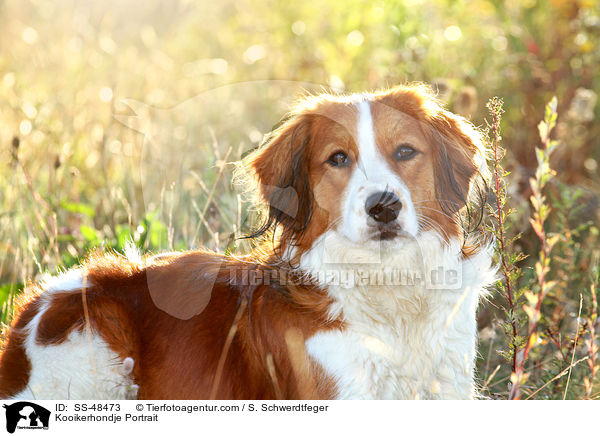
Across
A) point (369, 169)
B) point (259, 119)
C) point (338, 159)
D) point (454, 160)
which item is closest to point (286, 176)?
point (338, 159)

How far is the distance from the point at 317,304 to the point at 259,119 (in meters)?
4.55

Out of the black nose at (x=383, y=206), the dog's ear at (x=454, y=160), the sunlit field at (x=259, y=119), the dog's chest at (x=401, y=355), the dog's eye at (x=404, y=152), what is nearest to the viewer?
the black nose at (x=383, y=206)

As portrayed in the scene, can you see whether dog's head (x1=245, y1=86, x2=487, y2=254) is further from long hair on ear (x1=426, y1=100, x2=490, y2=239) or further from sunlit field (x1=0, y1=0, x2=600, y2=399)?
sunlit field (x1=0, y1=0, x2=600, y2=399)

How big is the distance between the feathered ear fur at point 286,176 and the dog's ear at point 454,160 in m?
0.59

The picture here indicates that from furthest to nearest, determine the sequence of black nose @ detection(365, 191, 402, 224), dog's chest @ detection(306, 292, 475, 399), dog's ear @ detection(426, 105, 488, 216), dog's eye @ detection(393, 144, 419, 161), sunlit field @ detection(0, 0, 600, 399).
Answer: sunlit field @ detection(0, 0, 600, 399) → dog's ear @ detection(426, 105, 488, 216) → dog's eye @ detection(393, 144, 419, 161) → dog's chest @ detection(306, 292, 475, 399) → black nose @ detection(365, 191, 402, 224)

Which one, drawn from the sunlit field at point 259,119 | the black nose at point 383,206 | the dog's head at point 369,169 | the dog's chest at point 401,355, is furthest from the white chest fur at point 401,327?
the sunlit field at point 259,119

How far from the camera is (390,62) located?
5934 mm

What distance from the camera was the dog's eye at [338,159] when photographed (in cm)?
307

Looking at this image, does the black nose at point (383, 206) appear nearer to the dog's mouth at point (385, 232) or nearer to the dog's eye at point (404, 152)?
the dog's mouth at point (385, 232)

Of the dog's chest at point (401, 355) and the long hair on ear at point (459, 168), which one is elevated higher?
the long hair on ear at point (459, 168)

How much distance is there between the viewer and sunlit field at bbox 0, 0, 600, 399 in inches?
176
